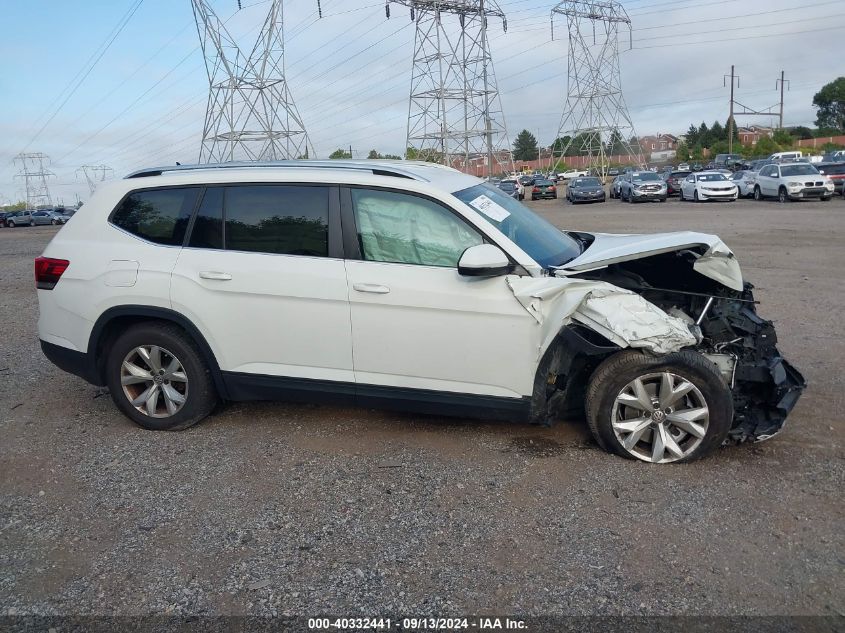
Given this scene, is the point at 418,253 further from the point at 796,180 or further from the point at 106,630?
the point at 796,180

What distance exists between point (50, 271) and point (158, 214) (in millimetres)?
901

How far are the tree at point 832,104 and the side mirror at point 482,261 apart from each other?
13594cm

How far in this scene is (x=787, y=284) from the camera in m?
10.0

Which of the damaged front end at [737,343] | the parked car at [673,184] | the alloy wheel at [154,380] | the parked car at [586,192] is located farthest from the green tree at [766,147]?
the alloy wheel at [154,380]

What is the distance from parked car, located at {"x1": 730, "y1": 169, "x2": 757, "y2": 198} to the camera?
3312 centimetres

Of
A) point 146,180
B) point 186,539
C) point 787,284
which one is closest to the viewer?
point 186,539

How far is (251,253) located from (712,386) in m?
2.94

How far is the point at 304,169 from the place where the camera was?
15.6ft

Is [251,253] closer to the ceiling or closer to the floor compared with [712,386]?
closer to the ceiling

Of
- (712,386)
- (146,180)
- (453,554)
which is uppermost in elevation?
(146,180)

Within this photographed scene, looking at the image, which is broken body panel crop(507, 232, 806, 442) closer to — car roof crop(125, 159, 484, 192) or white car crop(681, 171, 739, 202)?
car roof crop(125, 159, 484, 192)

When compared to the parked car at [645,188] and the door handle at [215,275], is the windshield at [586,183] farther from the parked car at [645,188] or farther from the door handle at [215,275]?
the door handle at [215,275]

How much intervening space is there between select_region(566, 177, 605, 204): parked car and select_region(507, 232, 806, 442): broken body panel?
3579 cm

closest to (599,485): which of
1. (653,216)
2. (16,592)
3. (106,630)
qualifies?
(106,630)
